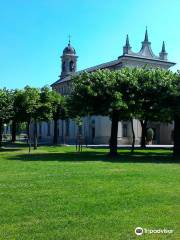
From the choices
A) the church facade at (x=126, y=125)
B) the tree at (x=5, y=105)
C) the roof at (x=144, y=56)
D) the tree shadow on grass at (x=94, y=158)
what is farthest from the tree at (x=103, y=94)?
the roof at (x=144, y=56)

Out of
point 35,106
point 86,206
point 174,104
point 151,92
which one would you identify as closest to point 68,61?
point 35,106

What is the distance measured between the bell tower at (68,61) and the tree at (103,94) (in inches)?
2297

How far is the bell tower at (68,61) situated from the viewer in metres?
89.9

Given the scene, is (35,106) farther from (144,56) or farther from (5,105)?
(144,56)

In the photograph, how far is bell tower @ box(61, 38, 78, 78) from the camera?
89.9 meters

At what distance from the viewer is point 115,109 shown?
3016 cm

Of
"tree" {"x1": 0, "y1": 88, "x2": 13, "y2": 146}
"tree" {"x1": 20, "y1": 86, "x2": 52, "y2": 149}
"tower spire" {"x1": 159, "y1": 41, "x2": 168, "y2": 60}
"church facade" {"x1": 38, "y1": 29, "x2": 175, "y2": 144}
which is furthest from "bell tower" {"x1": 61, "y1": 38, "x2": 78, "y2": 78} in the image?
"tree" {"x1": 0, "y1": 88, "x2": 13, "y2": 146}

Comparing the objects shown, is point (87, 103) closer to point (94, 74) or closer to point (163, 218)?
point (94, 74)

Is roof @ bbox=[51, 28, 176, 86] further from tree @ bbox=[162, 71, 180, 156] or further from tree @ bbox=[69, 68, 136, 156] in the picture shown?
tree @ bbox=[162, 71, 180, 156]

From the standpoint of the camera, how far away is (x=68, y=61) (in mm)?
90250

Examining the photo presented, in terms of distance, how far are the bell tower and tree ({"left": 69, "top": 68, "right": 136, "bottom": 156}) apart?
58.3 m

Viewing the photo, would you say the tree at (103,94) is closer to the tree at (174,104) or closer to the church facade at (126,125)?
the tree at (174,104)

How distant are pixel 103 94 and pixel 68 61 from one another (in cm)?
6045

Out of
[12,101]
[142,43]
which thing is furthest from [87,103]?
[142,43]
